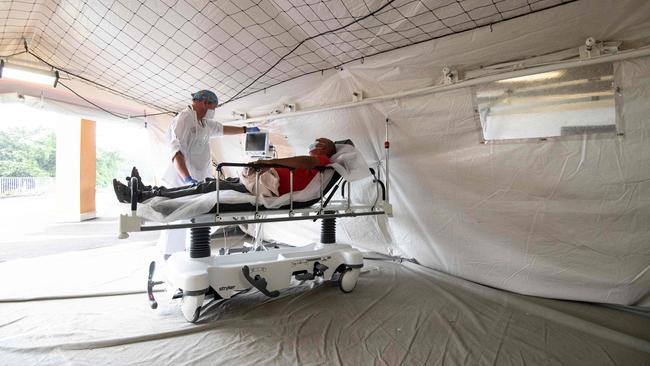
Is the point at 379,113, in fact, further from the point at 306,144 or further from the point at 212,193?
the point at 212,193

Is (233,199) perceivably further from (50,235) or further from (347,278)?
(50,235)

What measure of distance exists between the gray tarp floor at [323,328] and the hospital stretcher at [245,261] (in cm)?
16

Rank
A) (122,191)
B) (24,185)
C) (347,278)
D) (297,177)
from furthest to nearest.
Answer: (24,185), (347,278), (297,177), (122,191)

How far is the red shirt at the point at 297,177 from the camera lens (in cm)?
186

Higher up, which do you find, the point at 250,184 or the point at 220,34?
the point at 220,34

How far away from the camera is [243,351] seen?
139 cm

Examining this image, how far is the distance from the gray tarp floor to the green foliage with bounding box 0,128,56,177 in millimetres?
11832

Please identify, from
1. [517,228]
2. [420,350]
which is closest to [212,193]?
[420,350]

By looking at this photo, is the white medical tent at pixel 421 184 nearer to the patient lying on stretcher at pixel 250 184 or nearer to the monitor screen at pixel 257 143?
the monitor screen at pixel 257 143

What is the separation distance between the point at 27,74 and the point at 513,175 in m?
4.13

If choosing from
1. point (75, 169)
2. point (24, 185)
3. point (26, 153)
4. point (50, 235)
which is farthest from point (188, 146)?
point (26, 153)

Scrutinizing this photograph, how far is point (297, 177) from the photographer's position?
6.24 feet

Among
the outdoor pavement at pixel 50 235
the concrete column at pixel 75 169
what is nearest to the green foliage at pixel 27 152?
the outdoor pavement at pixel 50 235

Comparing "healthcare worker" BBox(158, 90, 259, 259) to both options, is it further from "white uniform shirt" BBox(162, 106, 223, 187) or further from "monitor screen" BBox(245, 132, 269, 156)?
"monitor screen" BBox(245, 132, 269, 156)
